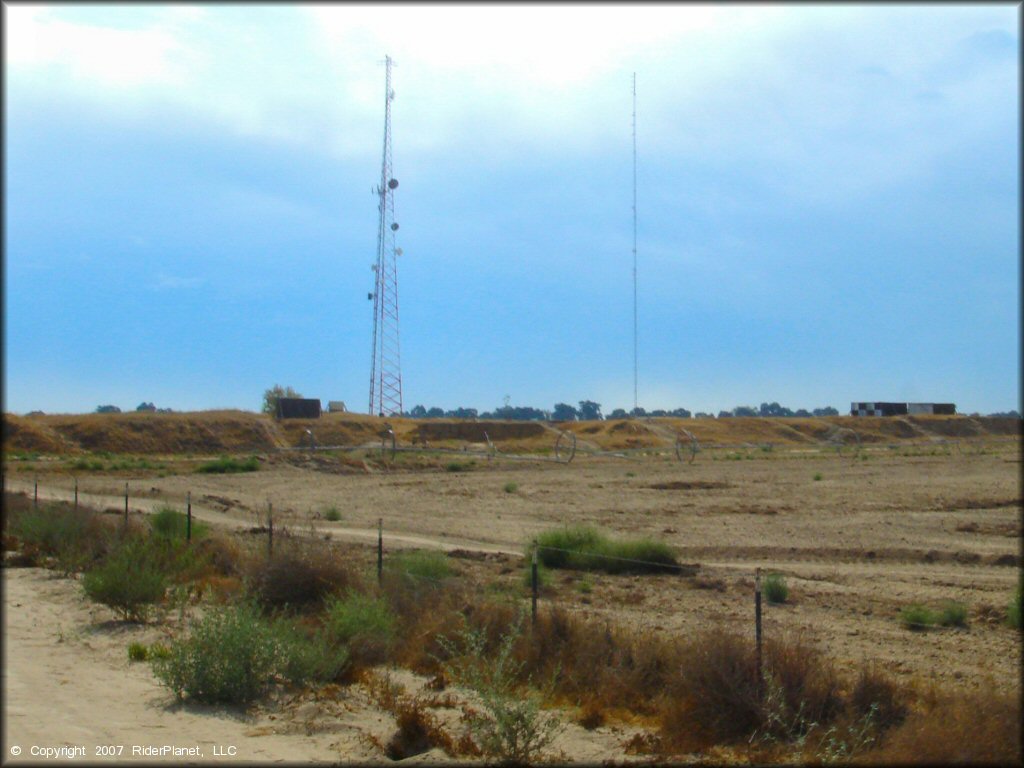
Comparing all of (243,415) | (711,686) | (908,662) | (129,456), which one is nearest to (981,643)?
(908,662)

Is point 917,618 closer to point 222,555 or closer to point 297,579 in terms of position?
point 297,579

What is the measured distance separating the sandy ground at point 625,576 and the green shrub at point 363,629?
48.1 inches

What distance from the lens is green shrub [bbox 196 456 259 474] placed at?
6250cm

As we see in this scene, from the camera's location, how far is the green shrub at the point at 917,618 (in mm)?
15880

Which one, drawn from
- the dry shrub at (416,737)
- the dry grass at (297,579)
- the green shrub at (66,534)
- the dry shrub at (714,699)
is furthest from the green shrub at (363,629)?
the green shrub at (66,534)

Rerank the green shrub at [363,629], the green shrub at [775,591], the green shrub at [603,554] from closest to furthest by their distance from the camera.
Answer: the green shrub at [363,629] < the green shrub at [775,591] < the green shrub at [603,554]

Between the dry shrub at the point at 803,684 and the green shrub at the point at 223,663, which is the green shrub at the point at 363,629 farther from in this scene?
the dry shrub at the point at 803,684

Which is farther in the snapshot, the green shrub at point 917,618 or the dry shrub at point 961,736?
the green shrub at point 917,618

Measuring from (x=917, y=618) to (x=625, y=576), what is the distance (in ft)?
24.3

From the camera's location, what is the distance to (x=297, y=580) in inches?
678

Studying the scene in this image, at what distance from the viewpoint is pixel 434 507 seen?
40.5m

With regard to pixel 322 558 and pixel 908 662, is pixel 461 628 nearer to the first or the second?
pixel 322 558

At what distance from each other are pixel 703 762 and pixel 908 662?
5.61 m

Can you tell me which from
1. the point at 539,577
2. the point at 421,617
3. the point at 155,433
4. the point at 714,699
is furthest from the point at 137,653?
the point at 155,433
